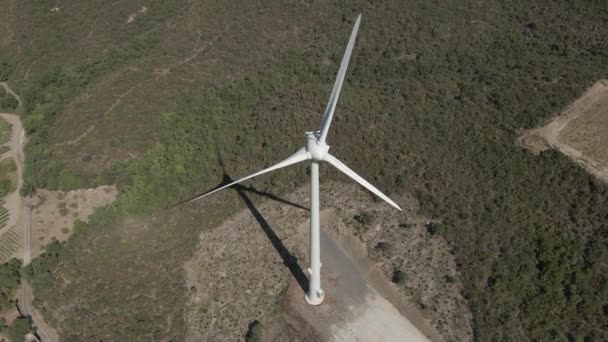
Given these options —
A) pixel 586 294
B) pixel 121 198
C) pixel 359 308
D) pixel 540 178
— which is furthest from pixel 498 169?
pixel 121 198

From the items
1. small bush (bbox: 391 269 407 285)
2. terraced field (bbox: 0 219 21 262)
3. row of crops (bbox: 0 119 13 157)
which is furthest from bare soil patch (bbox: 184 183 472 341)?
row of crops (bbox: 0 119 13 157)

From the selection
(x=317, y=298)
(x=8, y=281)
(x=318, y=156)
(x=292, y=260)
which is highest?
(x=318, y=156)

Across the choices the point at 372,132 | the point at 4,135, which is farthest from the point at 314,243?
the point at 4,135

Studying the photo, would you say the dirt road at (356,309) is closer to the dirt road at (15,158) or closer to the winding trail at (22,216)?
the winding trail at (22,216)

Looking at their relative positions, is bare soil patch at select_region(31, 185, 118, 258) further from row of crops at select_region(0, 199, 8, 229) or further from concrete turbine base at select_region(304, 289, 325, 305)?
concrete turbine base at select_region(304, 289, 325, 305)

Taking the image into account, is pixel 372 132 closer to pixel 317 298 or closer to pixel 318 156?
pixel 317 298

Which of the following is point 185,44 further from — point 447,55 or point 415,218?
point 415,218
